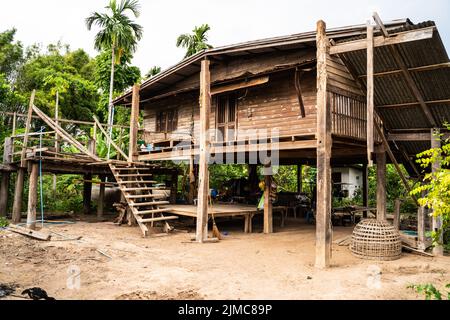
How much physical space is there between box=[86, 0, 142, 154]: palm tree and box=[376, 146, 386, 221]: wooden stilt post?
52.7ft

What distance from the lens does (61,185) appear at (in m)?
21.1

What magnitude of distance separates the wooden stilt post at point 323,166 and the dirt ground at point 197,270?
Answer: 492 millimetres

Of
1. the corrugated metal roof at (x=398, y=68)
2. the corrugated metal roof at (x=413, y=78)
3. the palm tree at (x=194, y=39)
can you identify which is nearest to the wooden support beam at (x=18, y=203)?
the corrugated metal roof at (x=398, y=68)

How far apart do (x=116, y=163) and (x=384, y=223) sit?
918 cm

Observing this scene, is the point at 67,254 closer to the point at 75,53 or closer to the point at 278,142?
the point at 278,142

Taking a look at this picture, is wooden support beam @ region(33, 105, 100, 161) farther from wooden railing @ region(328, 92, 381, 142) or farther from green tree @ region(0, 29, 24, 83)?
green tree @ region(0, 29, 24, 83)

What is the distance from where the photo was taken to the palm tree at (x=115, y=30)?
2141 centimetres

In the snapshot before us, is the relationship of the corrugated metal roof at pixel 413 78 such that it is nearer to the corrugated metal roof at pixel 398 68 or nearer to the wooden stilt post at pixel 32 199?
the corrugated metal roof at pixel 398 68

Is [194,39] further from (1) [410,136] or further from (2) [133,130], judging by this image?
(1) [410,136]

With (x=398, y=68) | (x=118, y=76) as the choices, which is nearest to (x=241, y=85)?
(x=398, y=68)

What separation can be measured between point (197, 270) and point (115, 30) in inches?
729

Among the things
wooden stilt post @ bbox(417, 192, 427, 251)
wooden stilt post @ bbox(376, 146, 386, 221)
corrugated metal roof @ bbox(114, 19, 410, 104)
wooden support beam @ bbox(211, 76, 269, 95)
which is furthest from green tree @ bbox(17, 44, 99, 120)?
wooden stilt post @ bbox(417, 192, 427, 251)

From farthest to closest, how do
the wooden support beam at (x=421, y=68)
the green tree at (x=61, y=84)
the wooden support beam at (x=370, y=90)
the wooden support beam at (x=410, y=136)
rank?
the green tree at (x=61, y=84) → the wooden support beam at (x=410, y=136) → the wooden support beam at (x=421, y=68) → the wooden support beam at (x=370, y=90)

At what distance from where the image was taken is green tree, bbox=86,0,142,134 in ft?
70.2
